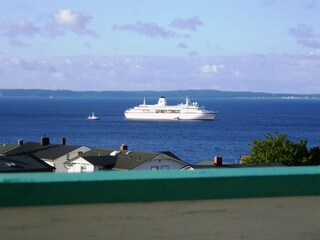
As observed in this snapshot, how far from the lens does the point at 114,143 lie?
68625 millimetres

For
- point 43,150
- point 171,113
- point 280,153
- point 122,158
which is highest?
point 280,153

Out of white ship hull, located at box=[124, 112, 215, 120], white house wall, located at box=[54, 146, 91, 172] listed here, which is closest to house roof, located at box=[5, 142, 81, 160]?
white house wall, located at box=[54, 146, 91, 172]

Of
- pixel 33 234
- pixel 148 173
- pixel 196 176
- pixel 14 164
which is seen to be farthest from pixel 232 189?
pixel 14 164

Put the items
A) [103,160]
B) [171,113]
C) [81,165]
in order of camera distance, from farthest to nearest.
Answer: [171,113] → [81,165] → [103,160]

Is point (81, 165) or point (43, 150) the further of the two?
point (43, 150)

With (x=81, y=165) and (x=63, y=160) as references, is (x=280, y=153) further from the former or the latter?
(x=63, y=160)

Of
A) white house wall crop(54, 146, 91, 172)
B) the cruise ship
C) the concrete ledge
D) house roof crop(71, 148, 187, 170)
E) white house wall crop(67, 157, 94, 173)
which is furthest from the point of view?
the cruise ship

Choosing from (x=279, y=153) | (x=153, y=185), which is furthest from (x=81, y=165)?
(x=153, y=185)

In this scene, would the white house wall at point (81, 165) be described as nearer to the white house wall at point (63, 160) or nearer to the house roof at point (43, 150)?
the white house wall at point (63, 160)

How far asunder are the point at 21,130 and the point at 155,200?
274 ft

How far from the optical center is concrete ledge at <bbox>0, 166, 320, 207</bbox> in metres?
2.19

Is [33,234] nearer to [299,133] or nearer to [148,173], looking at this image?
[148,173]

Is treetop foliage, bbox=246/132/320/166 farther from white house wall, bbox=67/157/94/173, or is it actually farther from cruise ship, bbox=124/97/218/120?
cruise ship, bbox=124/97/218/120

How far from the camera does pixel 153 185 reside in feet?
7.47
